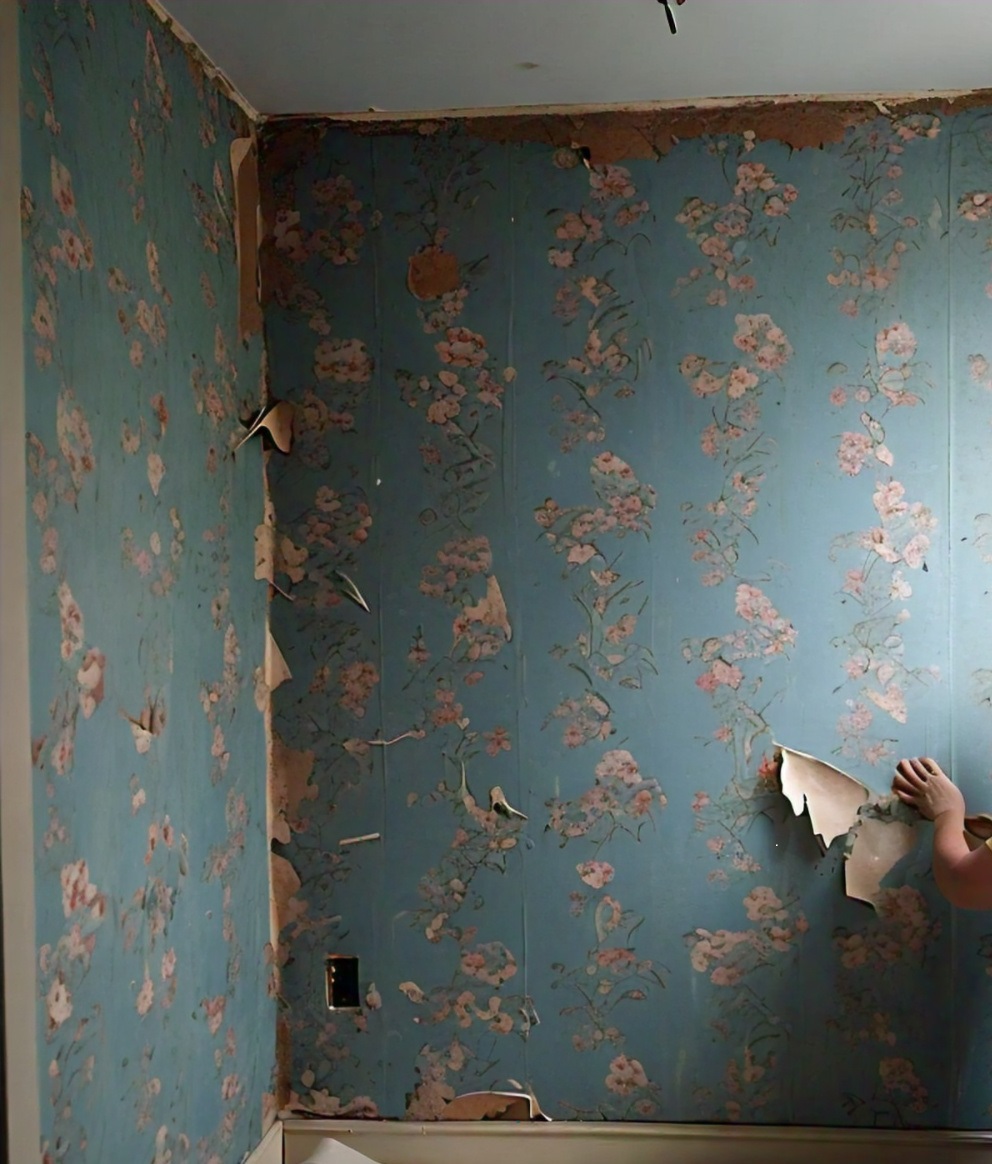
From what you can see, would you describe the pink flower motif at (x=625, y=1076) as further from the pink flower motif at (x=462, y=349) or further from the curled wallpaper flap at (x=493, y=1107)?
the pink flower motif at (x=462, y=349)

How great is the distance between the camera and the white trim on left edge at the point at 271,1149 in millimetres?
2701

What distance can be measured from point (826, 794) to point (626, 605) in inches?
25.1

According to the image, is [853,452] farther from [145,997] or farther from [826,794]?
[145,997]

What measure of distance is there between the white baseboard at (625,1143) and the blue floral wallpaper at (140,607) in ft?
0.87

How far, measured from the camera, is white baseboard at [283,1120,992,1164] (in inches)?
107

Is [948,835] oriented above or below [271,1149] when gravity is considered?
above

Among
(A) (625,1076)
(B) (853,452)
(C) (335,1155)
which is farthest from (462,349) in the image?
(C) (335,1155)

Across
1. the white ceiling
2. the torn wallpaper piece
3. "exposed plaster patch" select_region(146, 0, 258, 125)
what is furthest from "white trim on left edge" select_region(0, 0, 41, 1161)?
the torn wallpaper piece

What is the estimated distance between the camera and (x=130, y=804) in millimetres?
2068

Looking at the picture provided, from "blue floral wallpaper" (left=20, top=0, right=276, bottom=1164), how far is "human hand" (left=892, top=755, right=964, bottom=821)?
150 centimetres

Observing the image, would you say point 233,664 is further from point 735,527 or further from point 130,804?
point 735,527

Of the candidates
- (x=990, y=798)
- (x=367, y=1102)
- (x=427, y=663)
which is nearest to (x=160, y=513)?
(x=427, y=663)

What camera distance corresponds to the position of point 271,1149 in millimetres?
2801

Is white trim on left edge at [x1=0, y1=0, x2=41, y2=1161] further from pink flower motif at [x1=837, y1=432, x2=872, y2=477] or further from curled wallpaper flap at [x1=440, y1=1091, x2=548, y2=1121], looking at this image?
pink flower motif at [x1=837, y1=432, x2=872, y2=477]
